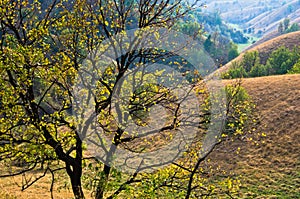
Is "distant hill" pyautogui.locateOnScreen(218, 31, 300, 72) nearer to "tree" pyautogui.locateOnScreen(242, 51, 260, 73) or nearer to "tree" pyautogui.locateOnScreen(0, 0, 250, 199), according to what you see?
"tree" pyautogui.locateOnScreen(242, 51, 260, 73)

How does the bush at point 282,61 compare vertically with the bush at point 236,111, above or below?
above

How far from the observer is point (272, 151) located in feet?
142

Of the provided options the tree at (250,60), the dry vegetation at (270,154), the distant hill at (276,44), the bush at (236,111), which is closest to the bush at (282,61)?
the tree at (250,60)

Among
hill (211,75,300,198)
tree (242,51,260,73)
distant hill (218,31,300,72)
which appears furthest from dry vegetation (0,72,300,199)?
distant hill (218,31,300,72)

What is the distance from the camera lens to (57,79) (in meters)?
13.5

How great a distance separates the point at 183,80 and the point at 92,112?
4.42 meters

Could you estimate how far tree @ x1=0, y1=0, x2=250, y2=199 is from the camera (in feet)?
42.2

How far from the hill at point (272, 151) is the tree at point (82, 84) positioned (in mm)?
16552

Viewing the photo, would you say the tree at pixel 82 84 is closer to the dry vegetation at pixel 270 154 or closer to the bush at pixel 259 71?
the dry vegetation at pixel 270 154

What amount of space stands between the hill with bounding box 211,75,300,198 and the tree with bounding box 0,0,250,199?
16.6m

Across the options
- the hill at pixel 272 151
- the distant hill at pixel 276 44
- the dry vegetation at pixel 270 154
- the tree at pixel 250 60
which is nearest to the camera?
the dry vegetation at pixel 270 154

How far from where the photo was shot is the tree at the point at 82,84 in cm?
1287

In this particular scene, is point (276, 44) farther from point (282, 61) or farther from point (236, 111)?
point (236, 111)

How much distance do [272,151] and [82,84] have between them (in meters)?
35.1
